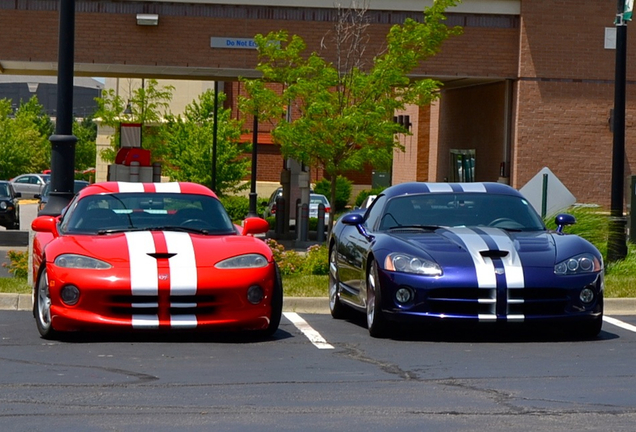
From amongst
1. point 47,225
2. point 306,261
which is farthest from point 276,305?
point 306,261

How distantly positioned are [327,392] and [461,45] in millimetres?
22216

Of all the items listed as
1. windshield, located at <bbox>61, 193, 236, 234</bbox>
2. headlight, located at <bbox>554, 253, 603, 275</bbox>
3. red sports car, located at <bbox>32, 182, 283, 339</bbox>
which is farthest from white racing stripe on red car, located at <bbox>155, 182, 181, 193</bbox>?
headlight, located at <bbox>554, 253, 603, 275</bbox>

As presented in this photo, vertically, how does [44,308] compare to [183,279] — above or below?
below

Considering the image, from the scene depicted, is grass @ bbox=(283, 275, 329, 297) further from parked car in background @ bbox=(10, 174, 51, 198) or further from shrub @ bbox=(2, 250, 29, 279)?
parked car in background @ bbox=(10, 174, 51, 198)

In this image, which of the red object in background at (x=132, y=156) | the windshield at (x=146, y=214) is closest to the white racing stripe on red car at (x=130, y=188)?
the windshield at (x=146, y=214)

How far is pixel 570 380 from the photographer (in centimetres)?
790

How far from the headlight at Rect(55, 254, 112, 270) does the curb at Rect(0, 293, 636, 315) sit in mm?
2926

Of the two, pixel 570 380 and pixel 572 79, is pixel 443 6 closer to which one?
pixel 572 79

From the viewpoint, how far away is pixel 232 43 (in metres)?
28.0

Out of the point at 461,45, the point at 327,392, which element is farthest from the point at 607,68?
the point at 327,392

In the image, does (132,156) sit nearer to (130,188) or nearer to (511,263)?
(130,188)

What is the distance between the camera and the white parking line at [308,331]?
9906 mm

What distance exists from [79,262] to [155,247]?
62cm

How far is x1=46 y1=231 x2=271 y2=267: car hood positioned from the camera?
9641mm
